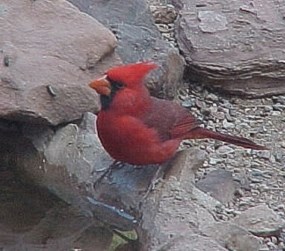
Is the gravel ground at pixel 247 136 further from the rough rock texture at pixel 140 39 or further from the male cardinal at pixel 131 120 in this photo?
the male cardinal at pixel 131 120

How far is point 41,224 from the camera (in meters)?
4.16

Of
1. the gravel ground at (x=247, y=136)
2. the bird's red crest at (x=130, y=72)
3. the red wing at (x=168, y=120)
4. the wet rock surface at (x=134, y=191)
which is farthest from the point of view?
the gravel ground at (x=247, y=136)

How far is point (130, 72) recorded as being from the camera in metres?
4.02

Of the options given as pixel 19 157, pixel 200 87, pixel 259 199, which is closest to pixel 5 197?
pixel 19 157

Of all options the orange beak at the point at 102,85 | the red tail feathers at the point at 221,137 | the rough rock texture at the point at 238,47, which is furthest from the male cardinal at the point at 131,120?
the rough rock texture at the point at 238,47

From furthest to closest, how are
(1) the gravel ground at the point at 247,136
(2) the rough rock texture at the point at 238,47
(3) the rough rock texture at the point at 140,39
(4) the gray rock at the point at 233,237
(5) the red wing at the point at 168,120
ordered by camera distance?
1. (2) the rough rock texture at the point at 238,47
2. (3) the rough rock texture at the point at 140,39
3. (1) the gravel ground at the point at 247,136
4. (5) the red wing at the point at 168,120
5. (4) the gray rock at the point at 233,237

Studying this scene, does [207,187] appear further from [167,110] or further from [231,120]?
[231,120]

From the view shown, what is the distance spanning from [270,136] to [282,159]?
26 centimetres

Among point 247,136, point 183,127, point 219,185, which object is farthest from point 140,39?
point 219,185

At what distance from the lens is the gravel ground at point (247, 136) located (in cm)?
435

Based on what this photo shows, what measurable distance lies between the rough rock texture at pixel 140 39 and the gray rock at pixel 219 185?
71cm

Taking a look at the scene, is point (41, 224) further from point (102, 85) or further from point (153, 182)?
point (102, 85)

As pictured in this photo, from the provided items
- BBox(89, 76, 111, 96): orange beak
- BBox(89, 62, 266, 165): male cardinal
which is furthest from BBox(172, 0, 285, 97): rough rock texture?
BBox(89, 76, 111, 96): orange beak

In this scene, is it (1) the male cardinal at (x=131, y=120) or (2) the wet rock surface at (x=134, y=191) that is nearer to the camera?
(2) the wet rock surface at (x=134, y=191)
